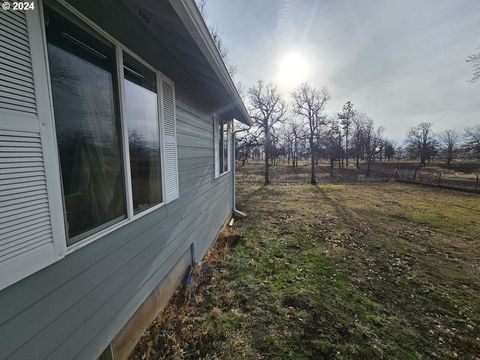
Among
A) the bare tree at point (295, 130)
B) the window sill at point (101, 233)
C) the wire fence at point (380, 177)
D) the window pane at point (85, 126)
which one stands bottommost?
the wire fence at point (380, 177)

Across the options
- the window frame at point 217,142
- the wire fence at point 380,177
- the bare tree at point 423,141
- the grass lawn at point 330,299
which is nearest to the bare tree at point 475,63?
the wire fence at point 380,177

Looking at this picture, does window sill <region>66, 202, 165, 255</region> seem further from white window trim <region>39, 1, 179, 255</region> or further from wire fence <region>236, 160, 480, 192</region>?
wire fence <region>236, 160, 480, 192</region>

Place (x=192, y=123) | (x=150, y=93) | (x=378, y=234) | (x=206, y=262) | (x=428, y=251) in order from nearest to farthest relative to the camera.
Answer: (x=150, y=93) → (x=192, y=123) → (x=206, y=262) → (x=428, y=251) → (x=378, y=234)

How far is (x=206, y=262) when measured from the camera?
4.45m

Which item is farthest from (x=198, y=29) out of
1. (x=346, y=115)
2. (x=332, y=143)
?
(x=346, y=115)

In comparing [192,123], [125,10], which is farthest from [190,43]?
[192,123]

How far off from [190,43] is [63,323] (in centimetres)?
275

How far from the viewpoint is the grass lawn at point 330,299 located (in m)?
2.43

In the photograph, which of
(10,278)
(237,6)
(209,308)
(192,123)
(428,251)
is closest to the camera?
(10,278)

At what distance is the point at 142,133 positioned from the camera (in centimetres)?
234

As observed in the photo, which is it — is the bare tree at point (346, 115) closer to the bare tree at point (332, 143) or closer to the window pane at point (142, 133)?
the bare tree at point (332, 143)

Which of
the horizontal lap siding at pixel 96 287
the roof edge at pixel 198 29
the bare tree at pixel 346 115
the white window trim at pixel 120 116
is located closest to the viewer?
the horizontal lap siding at pixel 96 287

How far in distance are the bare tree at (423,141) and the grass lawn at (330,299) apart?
48.1m

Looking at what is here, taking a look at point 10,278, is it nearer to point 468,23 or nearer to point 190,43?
point 190,43
